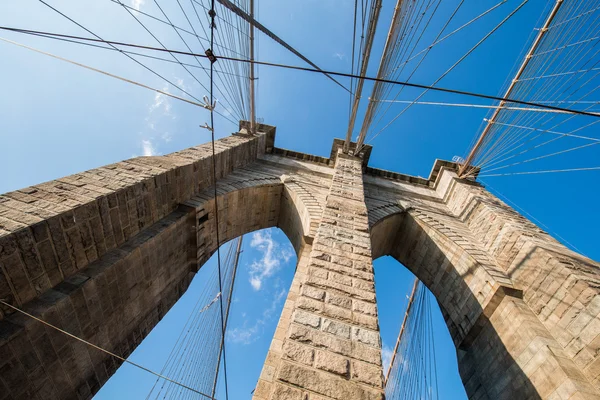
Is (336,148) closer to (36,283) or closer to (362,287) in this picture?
(362,287)

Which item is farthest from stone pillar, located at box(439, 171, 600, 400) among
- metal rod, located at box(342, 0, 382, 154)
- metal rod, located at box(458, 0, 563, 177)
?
metal rod, located at box(342, 0, 382, 154)

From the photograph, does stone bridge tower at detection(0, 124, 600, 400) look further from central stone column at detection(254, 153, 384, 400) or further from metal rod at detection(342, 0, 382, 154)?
metal rod at detection(342, 0, 382, 154)

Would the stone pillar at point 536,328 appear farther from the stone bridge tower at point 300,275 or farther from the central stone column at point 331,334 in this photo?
the central stone column at point 331,334

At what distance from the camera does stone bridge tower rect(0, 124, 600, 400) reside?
2.86 m

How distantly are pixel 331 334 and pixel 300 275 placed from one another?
2.11 metres

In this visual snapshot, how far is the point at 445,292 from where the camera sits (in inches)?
270

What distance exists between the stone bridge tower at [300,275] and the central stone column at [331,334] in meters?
0.01

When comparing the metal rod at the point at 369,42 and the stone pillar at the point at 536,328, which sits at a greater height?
the metal rod at the point at 369,42

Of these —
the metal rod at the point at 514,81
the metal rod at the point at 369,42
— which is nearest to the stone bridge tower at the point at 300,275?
the metal rod at the point at 514,81

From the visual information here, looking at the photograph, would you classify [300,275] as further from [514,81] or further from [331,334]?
[514,81]

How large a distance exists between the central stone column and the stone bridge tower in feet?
0.05

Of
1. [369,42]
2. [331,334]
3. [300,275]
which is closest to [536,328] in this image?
[300,275]

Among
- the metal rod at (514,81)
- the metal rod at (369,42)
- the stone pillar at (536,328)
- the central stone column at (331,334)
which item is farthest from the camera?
the metal rod at (514,81)

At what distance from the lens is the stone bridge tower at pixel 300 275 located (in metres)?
2.86
